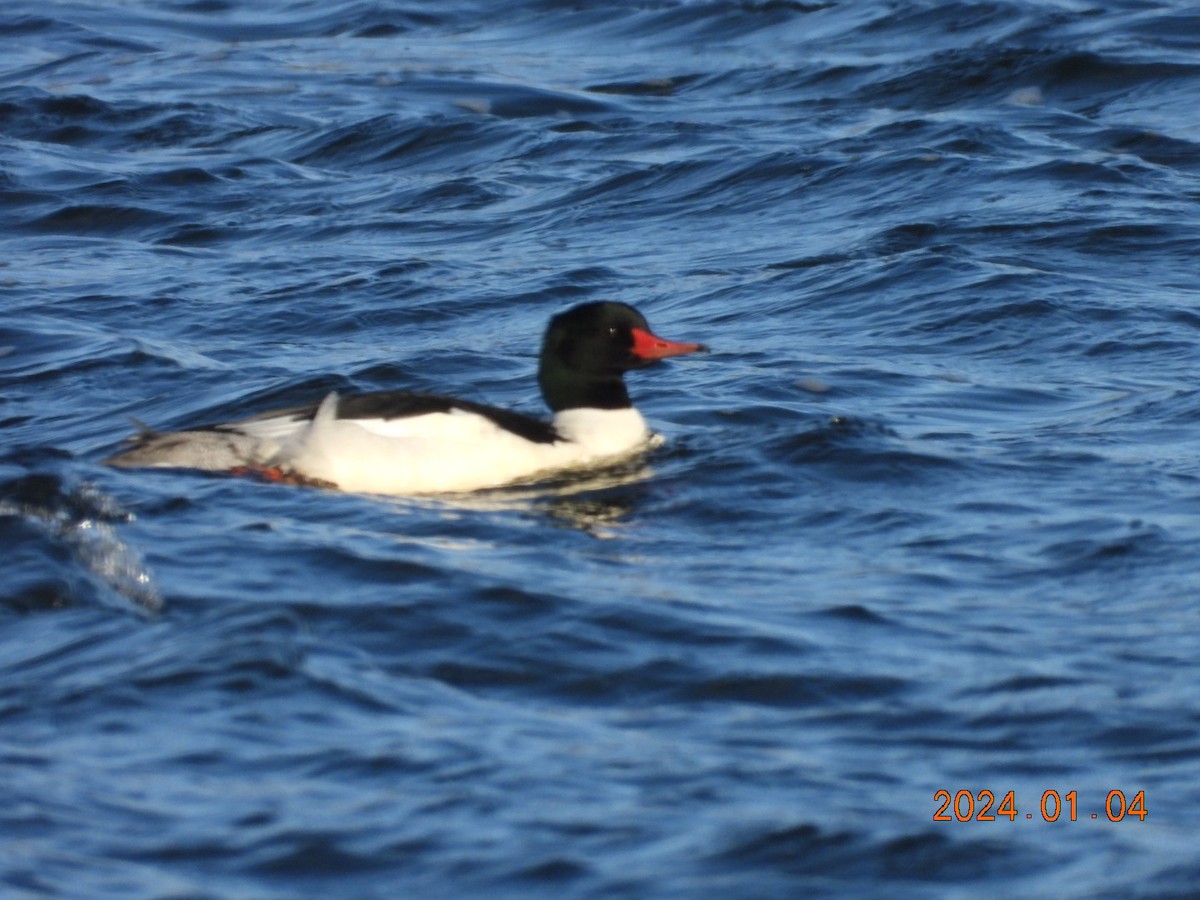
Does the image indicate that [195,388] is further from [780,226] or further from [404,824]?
[404,824]

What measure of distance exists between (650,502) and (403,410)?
1118 millimetres

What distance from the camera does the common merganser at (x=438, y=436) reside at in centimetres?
834

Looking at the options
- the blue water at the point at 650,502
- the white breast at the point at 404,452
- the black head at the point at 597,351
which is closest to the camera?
the blue water at the point at 650,502

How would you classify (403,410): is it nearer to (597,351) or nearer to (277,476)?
(277,476)

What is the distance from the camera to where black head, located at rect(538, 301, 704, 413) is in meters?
8.87

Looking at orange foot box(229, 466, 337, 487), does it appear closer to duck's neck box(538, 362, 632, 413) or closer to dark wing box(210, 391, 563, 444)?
dark wing box(210, 391, 563, 444)

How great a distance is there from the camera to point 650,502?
322 inches

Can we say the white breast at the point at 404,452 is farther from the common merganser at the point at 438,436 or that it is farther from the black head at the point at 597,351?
the black head at the point at 597,351

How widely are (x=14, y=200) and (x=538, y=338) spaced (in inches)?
227

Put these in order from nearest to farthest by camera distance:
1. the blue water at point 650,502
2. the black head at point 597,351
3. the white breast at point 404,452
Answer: the blue water at point 650,502
the white breast at point 404,452
the black head at point 597,351

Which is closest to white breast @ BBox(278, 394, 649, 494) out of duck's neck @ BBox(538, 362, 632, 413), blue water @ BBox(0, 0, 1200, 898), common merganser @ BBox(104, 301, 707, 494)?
common merganser @ BBox(104, 301, 707, 494)

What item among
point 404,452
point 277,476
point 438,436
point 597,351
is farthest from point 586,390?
point 277,476

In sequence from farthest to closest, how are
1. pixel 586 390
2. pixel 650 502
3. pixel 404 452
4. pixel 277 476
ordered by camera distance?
pixel 586 390, pixel 277 476, pixel 404 452, pixel 650 502

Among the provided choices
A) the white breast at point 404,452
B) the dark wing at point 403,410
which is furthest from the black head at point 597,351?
the white breast at point 404,452
